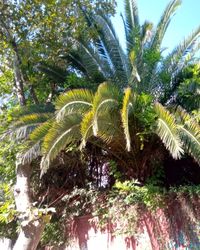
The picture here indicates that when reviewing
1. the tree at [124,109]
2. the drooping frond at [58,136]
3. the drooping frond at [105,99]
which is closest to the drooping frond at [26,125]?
the tree at [124,109]

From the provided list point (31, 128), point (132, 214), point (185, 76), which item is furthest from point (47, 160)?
point (185, 76)

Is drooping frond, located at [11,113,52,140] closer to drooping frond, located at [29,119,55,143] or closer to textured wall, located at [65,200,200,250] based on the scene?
drooping frond, located at [29,119,55,143]

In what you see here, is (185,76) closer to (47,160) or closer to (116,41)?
(116,41)

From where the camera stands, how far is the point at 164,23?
30.8 ft

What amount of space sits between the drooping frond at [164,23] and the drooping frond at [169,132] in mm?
2614

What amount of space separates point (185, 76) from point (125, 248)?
15.3ft

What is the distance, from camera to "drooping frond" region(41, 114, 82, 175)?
23.5 feet

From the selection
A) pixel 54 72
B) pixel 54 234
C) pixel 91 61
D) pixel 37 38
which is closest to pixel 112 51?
pixel 91 61

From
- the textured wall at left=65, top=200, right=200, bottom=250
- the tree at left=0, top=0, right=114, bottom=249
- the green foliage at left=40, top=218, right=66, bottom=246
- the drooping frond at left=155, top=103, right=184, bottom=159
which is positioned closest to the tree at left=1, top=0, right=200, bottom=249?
the drooping frond at left=155, top=103, right=184, bottom=159

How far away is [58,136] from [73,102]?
2.69 ft

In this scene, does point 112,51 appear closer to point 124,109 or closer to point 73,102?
point 73,102

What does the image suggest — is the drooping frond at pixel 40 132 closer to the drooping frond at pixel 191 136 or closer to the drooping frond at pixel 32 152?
the drooping frond at pixel 32 152

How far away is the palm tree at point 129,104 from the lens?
713 cm

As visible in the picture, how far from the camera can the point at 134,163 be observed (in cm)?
886
